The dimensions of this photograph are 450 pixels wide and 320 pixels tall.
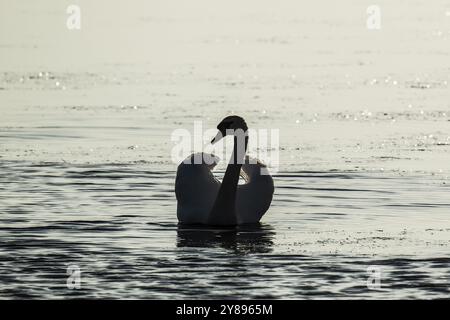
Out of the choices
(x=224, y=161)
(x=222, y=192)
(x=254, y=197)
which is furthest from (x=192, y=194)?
(x=224, y=161)

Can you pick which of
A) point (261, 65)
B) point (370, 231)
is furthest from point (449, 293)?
point (261, 65)

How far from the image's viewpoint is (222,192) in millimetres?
17156

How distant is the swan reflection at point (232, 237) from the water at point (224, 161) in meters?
0.05

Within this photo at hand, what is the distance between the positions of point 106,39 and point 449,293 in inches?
1012

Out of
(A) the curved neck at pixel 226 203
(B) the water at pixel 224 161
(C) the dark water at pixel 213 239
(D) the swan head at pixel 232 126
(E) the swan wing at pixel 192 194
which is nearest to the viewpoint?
(C) the dark water at pixel 213 239

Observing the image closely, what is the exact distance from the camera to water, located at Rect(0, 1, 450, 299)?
47.7 ft

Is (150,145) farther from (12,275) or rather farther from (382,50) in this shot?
(382,50)

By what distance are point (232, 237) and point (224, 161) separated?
18.1ft

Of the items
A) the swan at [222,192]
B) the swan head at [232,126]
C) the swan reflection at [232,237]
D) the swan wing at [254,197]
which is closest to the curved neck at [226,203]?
the swan at [222,192]

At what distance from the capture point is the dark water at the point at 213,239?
45.1 ft

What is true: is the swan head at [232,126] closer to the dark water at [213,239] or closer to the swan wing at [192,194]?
the swan wing at [192,194]

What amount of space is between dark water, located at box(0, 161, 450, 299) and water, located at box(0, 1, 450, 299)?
0.03 metres

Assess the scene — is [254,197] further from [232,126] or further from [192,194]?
[232,126]

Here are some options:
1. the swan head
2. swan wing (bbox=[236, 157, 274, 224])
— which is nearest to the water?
swan wing (bbox=[236, 157, 274, 224])
